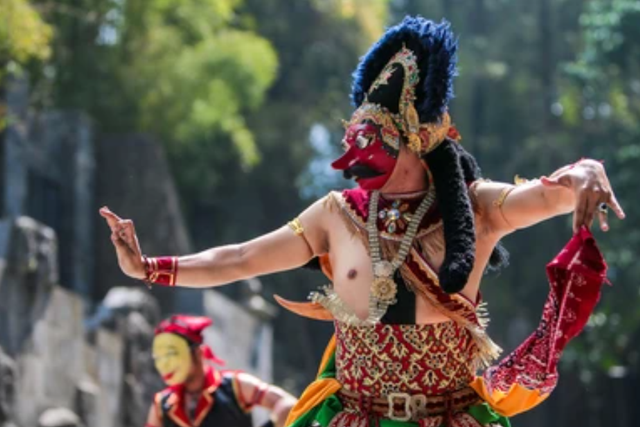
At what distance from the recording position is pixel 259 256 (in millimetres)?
5070

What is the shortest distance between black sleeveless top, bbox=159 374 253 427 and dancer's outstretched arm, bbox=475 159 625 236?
287cm

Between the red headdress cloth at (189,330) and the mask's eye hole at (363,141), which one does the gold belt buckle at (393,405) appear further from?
the red headdress cloth at (189,330)

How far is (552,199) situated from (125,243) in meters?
1.41

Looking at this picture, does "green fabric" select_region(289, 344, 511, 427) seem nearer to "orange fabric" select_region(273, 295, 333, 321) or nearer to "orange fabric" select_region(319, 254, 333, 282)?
"orange fabric" select_region(273, 295, 333, 321)

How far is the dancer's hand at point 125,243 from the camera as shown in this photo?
484 centimetres

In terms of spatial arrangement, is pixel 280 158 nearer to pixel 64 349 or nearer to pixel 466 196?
pixel 64 349

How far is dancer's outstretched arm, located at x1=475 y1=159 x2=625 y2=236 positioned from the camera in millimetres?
4324

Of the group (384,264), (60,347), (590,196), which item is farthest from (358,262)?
(60,347)

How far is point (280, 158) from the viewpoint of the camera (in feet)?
81.4

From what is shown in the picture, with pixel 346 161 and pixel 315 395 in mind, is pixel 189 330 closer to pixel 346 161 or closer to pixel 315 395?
pixel 315 395

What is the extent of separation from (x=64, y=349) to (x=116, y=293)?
1.54 metres

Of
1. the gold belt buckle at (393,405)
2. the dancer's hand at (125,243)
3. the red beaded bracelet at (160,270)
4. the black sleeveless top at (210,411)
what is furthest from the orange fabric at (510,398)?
the black sleeveless top at (210,411)

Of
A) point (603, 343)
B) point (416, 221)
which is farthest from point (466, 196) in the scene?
point (603, 343)

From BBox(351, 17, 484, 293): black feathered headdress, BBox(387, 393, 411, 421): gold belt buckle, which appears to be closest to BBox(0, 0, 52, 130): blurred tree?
BBox(351, 17, 484, 293): black feathered headdress
